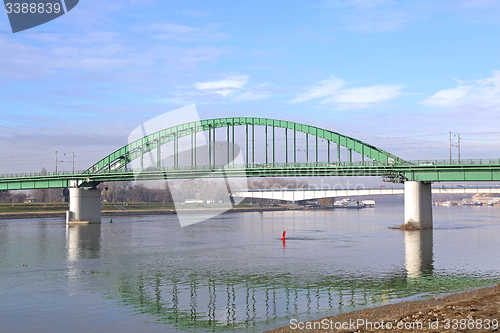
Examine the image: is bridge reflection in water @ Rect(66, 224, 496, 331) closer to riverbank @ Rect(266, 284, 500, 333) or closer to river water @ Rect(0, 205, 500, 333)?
river water @ Rect(0, 205, 500, 333)

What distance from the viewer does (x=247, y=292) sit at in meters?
26.8

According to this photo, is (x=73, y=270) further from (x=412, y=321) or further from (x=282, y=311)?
(x=412, y=321)

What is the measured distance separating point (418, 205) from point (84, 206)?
71.5 m

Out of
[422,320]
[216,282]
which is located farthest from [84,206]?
[422,320]

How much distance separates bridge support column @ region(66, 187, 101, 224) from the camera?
330 ft

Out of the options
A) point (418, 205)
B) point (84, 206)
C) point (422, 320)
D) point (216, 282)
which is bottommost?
point (216, 282)

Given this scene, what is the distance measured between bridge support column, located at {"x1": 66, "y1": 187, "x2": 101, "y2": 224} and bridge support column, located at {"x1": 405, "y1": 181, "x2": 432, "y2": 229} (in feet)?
221

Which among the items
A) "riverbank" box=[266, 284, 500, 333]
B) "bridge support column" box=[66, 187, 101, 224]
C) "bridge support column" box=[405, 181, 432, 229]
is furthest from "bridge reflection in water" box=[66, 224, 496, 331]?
"bridge support column" box=[66, 187, 101, 224]

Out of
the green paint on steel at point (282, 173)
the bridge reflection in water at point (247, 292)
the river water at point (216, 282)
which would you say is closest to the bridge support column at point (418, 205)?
the green paint on steel at point (282, 173)

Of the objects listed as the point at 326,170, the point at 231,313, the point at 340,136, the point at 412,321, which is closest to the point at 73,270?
the point at 231,313

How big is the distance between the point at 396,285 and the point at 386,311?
350 inches

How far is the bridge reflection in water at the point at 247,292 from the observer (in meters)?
21.5

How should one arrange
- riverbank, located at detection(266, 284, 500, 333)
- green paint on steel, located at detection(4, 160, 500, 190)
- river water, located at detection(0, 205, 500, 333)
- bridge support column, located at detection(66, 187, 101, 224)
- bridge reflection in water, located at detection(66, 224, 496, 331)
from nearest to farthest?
riverbank, located at detection(266, 284, 500, 333) < river water, located at detection(0, 205, 500, 333) < bridge reflection in water, located at detection(66, 224, 496, 331) < green paint on steel, located at detection(4, 160, 500, 190) < bridge support column, located at detection(66, 187, 101, 224)

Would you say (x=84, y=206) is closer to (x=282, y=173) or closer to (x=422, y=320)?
(x=282, y=173)
